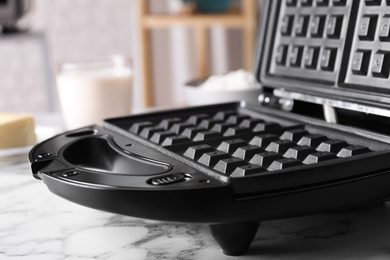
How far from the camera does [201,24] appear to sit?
3.25 m

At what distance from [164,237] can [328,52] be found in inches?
17.9

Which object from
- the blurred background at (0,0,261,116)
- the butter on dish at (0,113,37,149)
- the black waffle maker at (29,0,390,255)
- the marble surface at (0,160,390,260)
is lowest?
the blurred background at (0,0,261,116)

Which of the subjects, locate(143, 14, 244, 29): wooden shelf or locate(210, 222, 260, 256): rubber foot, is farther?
locate(143, 14, 244, 29): wooden shelf

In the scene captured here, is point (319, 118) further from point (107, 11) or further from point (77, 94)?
point (107, 11)

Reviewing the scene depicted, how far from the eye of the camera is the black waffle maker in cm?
73

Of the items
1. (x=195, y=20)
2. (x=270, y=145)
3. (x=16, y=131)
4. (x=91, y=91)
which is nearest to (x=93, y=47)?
(x=195, y=20)

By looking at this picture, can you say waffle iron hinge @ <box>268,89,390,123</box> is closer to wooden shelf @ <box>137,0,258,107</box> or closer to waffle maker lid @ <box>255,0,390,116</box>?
waffle maker lid @ <box>255,0,390,116</box>

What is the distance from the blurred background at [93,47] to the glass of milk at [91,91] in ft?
7.48

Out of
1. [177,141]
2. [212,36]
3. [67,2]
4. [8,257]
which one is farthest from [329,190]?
[67,2]

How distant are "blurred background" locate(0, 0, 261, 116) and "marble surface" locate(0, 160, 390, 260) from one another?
299 cm

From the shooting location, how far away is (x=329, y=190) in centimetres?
75

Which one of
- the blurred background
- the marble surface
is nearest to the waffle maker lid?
the marble surface

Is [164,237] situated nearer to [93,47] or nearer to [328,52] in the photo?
[328,52]

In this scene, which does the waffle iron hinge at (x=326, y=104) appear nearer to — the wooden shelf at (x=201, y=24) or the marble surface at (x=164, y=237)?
the marble surface at (x=164, y=237)
